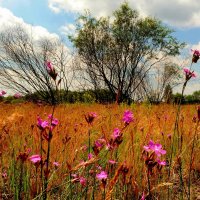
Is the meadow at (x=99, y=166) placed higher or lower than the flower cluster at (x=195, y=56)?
lower

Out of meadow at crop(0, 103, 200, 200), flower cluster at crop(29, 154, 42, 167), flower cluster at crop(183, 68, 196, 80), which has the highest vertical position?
flower cluster at crop(183, 68, 196, 80)

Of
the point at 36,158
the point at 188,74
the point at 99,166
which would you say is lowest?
the point at 99,166

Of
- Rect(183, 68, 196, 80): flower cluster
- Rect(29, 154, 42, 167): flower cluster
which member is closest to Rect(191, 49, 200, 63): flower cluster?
Rect(183, 68, 196, 80): flower cluster

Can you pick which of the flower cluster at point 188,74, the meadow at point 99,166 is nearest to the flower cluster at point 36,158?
the meadow at point 99,166

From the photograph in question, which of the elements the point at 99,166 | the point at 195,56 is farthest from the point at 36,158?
the point at 195,56

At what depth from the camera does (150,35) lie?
25.3 m

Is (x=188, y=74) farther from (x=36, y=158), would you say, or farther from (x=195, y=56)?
(x=36, y=158)

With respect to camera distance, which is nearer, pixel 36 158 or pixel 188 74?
pixel 36 158

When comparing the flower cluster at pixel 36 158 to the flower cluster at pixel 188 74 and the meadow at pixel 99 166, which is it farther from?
the flower cluster at pixel 188 74

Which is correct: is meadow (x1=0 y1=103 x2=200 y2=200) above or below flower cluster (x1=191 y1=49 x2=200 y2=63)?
below

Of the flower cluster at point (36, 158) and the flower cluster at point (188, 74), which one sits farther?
the flower cluster at point (188, 74)

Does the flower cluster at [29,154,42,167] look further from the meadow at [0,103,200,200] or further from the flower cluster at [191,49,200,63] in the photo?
the flower cluster at [191,49,200,63]

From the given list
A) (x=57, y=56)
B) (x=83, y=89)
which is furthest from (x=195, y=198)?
(x=83, y=89)

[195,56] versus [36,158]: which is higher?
[195,56]
